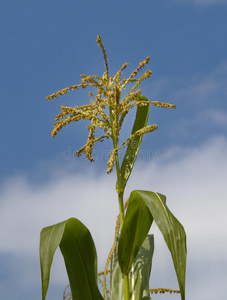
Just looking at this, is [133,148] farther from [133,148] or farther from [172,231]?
[172,231]

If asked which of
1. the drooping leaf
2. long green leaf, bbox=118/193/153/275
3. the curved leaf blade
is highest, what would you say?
the curved leaf blade

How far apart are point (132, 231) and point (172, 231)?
0.99ft

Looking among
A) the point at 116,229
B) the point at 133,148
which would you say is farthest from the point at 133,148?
the point at 116,229

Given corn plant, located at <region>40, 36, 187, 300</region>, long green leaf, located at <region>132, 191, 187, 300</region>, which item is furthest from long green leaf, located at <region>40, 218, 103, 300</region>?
long green leaf, located at <region>132, 191, 187, 300</region>

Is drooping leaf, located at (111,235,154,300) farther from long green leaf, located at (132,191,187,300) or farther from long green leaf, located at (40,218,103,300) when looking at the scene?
long green leaf, located at (132,191,187,300)

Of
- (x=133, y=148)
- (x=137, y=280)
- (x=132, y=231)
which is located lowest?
(x=137, y=280)

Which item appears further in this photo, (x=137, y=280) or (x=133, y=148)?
(x=133, y=148)

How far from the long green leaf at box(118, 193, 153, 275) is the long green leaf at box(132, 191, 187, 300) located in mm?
164

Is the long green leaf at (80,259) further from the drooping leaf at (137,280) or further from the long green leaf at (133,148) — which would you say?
the long green leaf at (133,148)

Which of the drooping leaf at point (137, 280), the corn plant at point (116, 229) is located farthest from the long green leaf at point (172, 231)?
the drooping leaf at point (137, 280)

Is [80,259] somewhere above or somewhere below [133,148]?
below

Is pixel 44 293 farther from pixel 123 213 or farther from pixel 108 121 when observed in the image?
pixel 108 121

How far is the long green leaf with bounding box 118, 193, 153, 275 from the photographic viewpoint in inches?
83.5

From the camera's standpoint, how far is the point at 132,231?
6.98 ft
